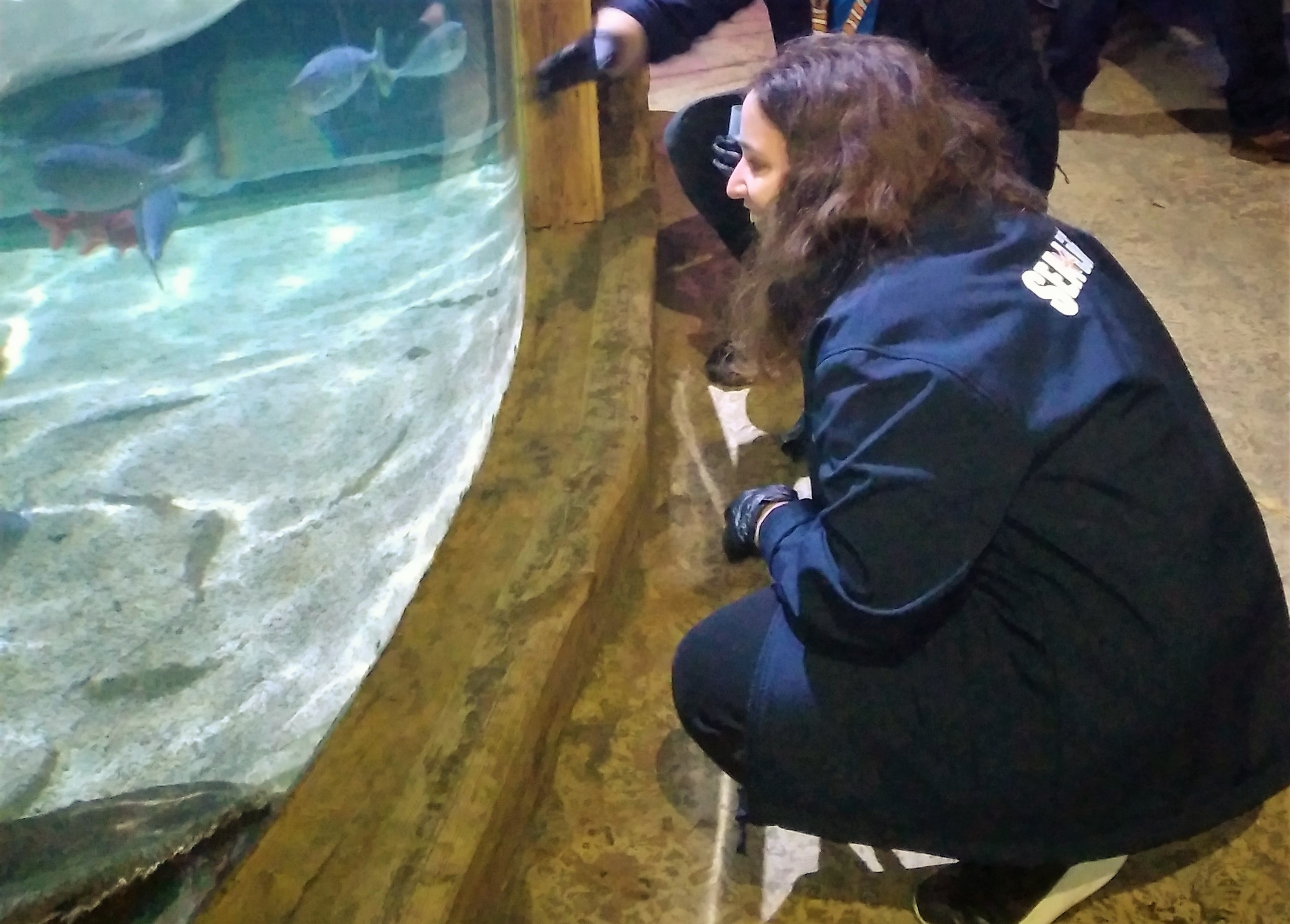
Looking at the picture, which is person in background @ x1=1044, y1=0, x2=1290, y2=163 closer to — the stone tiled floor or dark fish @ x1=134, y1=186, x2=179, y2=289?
the stone tiled floor

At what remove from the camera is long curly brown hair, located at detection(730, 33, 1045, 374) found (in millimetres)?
930

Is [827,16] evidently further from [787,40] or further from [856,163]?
[856,163]

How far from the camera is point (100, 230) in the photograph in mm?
2570

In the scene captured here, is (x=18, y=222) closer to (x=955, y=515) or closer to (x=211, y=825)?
(x=211, y=825)

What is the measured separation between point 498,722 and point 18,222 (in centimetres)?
350

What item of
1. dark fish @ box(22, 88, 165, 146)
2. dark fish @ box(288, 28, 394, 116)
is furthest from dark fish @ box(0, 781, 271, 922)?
dark fish @ box(288, 28, 394, 116)

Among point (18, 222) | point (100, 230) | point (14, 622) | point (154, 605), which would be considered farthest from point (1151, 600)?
point (18, 222)

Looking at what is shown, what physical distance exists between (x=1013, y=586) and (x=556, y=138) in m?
1.43

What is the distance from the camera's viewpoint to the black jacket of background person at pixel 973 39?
1586 millimetres

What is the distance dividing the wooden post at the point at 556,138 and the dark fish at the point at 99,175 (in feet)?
3.07

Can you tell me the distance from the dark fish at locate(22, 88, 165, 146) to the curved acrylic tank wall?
1 cm

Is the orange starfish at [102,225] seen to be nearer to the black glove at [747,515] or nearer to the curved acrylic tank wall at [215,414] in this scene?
the curved acrylic tank wall at [215,414]

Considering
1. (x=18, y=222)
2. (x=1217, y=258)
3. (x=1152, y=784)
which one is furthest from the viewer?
(x=18, y=222)

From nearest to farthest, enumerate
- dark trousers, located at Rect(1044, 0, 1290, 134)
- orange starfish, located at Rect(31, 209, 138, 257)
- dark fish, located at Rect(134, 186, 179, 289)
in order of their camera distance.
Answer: dark fish, located at Rect(134, 186, 179, 289) → orange starfish, located at Rect(31, 209, 138, 257) → dark trousers, located at Rect(1044, 0, 1290, 134)
